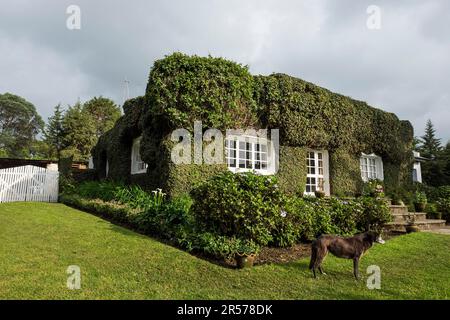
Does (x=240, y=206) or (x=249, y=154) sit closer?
(x=240, y=206)

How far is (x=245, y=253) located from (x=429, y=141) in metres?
37.3

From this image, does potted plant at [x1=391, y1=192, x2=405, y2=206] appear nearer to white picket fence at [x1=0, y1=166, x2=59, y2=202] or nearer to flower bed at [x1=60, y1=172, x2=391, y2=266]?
flower bed at [x1=60, y1=172, x2=391, y2=266]

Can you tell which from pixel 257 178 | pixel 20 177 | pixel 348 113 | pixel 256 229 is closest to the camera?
pixel 256 229

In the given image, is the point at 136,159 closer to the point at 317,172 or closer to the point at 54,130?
the point at 317,172

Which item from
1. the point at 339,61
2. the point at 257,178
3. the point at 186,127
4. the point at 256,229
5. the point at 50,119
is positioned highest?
the point at 50,119

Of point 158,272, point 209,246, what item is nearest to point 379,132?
point 209,246

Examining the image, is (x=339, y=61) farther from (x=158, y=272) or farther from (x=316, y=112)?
(x=158, y=272)

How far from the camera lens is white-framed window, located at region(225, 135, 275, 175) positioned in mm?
11383

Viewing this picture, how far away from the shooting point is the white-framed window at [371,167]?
15141 millimetres

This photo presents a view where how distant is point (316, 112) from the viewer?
13.1 m

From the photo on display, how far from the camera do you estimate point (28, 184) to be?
12070mm

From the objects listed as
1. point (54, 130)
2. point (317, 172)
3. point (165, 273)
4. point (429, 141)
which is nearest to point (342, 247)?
point (165, 273)

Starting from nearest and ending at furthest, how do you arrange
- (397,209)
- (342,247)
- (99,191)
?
(342,247) → (397,209) → (99,191)

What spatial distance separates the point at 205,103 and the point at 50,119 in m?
29.1
